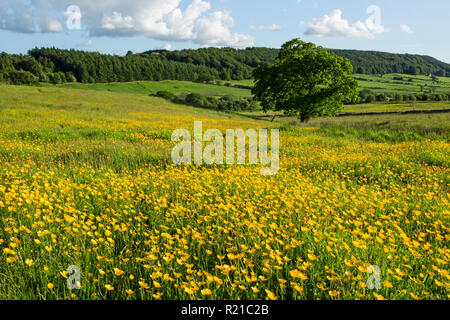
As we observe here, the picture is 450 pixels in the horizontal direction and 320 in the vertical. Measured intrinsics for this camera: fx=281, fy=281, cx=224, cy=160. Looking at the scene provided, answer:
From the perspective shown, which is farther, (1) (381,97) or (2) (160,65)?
(2) (160,65)

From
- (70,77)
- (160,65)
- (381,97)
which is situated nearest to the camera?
(381,97)

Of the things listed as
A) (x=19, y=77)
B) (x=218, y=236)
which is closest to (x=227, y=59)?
(x=19, y=77)

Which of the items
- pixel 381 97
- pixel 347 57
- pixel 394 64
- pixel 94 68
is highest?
pixel 347 57

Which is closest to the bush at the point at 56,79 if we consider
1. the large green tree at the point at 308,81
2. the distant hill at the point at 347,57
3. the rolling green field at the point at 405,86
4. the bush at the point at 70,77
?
the bush at the point at 70,77

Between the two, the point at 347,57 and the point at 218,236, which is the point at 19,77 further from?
the point at 347,57

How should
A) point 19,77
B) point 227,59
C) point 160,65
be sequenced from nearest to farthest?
1. point 19,77
2. point 160,65
3. point 227,59

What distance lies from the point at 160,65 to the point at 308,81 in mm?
109766

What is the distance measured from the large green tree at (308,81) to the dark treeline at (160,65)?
7279cm

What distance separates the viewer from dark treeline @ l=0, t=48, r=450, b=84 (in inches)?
3748

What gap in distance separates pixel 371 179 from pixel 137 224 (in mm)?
5873

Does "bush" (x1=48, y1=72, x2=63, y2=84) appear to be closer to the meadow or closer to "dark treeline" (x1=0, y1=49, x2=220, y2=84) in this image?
"dark treeline" (x1=0, y1=49, x2=220, y2=84)

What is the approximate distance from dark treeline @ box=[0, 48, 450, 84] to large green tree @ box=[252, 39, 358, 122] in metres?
72.8

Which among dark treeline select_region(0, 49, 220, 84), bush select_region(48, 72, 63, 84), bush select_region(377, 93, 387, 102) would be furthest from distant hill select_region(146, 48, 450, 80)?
bush select_region(377, 93, 387, 102)

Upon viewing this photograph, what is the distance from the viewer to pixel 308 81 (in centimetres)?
2981
